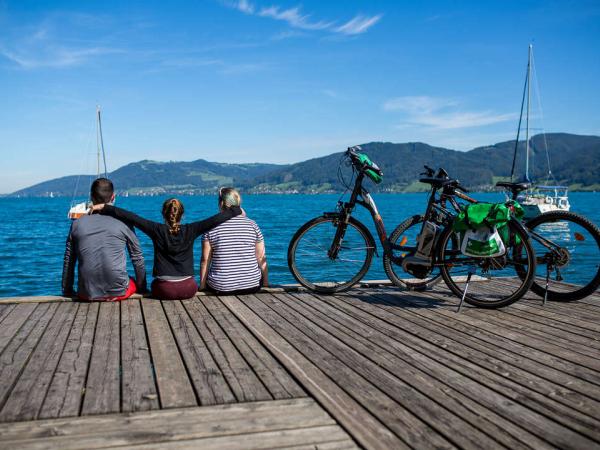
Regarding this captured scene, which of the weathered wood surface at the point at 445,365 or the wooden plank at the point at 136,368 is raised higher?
the wooden plank at the point at 136,368

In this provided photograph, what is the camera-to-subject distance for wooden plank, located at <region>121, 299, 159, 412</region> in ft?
10.4

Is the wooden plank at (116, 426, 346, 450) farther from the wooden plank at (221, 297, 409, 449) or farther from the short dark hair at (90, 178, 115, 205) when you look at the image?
the short dark hair at (90, 178, 115, 205)

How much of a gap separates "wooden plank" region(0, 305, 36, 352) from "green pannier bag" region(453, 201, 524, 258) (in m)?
4.27

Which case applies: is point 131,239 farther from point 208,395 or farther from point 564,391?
point 564,391

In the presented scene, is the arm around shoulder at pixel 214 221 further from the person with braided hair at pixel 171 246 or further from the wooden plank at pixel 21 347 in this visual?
the wooden plank at pixel 21 347

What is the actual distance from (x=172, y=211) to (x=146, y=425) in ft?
11.3

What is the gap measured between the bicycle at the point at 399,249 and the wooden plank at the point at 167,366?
5.98 ft

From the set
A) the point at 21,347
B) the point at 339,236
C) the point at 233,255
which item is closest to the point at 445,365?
the point at 339,236

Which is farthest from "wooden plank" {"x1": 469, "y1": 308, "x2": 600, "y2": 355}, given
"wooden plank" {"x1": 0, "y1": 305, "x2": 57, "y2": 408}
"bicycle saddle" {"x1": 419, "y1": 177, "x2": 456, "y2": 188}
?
"wooden plank" {"x1": 0, "y1": 305, "x2": 57, "y2": 408}

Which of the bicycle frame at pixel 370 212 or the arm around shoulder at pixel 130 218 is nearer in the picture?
the arm around shoulder at pixel 130 218

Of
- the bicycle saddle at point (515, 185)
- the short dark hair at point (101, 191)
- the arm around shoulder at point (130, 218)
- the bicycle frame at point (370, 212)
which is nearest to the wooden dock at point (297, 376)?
the arm around shoulder at point (130, 218)

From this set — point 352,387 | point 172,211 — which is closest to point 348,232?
point 172,211

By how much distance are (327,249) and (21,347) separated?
11.7ft

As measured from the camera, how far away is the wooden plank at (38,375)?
9.98 feet
